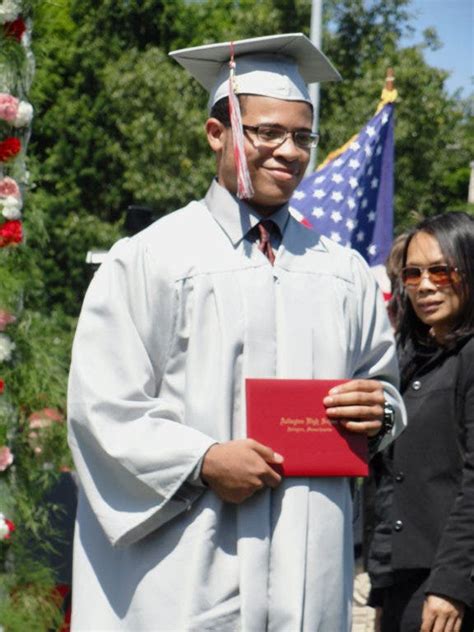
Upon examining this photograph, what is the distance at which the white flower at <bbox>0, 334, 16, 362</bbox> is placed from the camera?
573cm

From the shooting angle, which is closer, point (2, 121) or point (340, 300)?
point (340, 300)

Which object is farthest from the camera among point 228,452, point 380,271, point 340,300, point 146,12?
point 146,12

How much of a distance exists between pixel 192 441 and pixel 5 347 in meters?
2.63

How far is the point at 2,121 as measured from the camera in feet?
18.9

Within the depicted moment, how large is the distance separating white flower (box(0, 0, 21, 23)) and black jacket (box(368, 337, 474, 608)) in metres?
2.42

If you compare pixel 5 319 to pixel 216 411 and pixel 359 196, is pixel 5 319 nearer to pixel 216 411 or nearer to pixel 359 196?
pixel 216 411

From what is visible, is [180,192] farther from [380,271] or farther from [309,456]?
[309,456]

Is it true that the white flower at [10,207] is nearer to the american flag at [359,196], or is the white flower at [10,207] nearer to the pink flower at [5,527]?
the pink flower at [5,527]

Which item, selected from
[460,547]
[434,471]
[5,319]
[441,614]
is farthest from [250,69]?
[5,319]

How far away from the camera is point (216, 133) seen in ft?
11.8

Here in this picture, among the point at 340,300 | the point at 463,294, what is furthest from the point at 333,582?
the point at 463,294

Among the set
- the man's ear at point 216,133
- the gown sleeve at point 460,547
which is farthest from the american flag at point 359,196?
the man's ear at point 216,133

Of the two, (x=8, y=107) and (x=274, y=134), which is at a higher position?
(x=8, y=107)

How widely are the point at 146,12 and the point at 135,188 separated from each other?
6.09 meters
